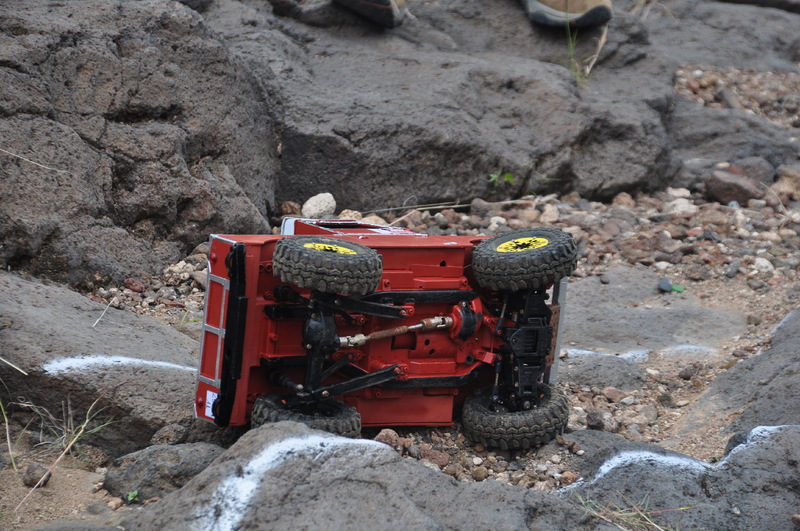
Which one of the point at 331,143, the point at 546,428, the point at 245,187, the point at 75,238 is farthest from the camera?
the point at 331,143

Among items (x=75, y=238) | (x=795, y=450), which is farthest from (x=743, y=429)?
(x=75, y=238)

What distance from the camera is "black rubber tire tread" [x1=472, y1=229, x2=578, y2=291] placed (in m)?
3.63

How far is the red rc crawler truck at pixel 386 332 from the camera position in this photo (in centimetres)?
339

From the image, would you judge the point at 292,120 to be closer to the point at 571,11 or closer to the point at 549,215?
the point at 549,215

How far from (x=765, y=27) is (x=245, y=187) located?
29.0 feet

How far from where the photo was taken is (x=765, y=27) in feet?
40.0

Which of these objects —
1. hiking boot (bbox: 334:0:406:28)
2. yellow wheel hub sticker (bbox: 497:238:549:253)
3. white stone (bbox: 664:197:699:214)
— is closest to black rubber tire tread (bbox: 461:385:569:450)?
yellow wheel hub sticker (bbox: 497:238:549:253)

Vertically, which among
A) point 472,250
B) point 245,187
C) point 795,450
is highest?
point 472,250

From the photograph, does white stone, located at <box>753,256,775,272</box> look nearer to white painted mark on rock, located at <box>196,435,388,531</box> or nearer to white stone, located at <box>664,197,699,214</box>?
white stone, located at <box>664,197,699,214</box>

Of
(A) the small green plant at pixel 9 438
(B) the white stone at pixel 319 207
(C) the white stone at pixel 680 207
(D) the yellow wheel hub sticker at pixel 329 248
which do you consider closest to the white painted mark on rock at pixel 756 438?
(D) the yellow wheel hub sticker at pixel 329 248

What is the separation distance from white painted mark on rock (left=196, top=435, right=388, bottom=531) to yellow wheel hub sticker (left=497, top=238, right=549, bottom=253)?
3.97ft

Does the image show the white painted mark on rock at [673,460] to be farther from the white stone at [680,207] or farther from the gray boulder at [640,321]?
the white stone at [680,207]

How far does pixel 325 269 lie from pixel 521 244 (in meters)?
0.97

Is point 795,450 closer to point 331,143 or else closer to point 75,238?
point 75,238
